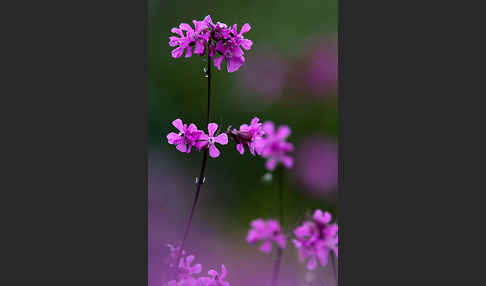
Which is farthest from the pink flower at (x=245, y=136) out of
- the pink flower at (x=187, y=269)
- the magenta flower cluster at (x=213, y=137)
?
the pink flower at (x=187, y=269)

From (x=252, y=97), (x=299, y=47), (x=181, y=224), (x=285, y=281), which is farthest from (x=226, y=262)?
(x=299, y=47)

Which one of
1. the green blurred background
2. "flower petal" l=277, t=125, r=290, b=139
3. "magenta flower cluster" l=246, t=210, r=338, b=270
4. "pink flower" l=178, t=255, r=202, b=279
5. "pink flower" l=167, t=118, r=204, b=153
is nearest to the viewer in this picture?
"pink flower" l=167, t=118, r=204, b=153

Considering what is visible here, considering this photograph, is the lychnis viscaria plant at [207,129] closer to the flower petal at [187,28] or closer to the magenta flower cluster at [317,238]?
the flower petal at [187,28]

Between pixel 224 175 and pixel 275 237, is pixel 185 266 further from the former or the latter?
pixel 224 175

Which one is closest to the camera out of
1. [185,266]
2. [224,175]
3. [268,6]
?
[185,266]

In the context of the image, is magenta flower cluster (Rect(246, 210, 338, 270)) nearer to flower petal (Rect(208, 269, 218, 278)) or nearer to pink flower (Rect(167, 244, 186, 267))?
flower petal (Rect(208, 269, 218, 278))

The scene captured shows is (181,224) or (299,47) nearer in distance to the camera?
(181,224)

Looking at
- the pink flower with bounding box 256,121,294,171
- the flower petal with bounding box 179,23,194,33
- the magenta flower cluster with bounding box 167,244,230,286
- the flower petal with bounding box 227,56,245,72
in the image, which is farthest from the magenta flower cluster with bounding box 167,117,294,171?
the pink flower with bounding box 256,121,294,171
